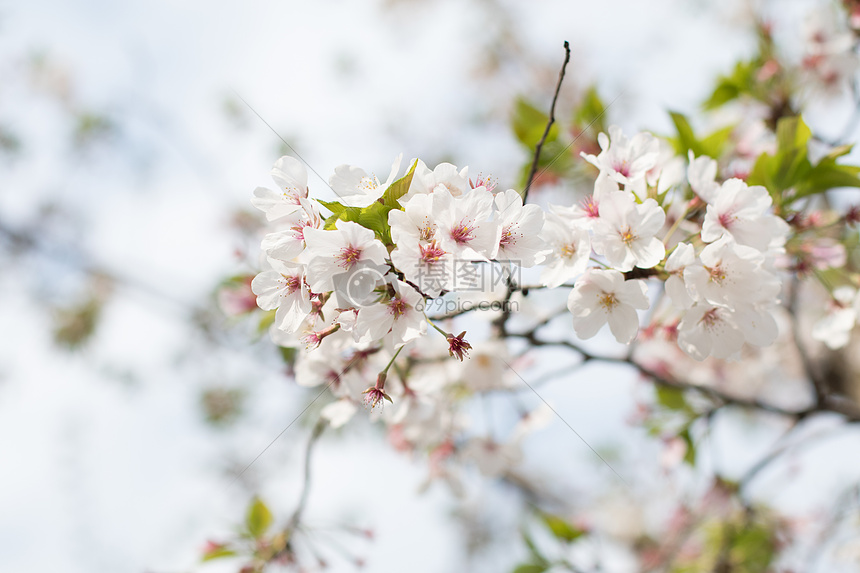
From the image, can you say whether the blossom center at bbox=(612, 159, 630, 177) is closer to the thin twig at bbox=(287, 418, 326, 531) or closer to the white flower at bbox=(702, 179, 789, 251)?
the white flower at bbox=(702, 179, 789, 251)

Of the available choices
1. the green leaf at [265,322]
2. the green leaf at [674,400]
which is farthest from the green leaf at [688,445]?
the green leaf at [265,322]

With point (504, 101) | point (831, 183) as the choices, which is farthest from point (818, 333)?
point (504, 101)

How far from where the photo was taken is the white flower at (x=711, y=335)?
1.08 metres

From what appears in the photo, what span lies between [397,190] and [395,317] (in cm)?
26

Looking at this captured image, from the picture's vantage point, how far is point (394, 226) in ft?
2.96

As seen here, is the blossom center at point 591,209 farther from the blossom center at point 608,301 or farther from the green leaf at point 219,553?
the green leaf at point 219,553

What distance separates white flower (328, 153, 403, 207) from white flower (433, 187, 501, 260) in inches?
4.9

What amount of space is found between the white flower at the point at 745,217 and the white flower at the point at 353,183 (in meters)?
0.71

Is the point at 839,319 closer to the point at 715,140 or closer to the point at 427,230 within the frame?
the point at 715,140

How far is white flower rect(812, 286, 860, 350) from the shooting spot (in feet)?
4.86

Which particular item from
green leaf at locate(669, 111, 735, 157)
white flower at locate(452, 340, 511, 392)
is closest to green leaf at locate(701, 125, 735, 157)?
green leaf at locate(669, 111, 735, 157)

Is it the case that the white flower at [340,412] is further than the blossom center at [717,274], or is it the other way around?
the white flower at [340,412]

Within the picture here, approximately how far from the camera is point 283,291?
1050 millimetres

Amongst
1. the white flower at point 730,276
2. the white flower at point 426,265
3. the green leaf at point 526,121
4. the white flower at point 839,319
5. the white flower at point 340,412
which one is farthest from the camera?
the green leaf at point 526,121
